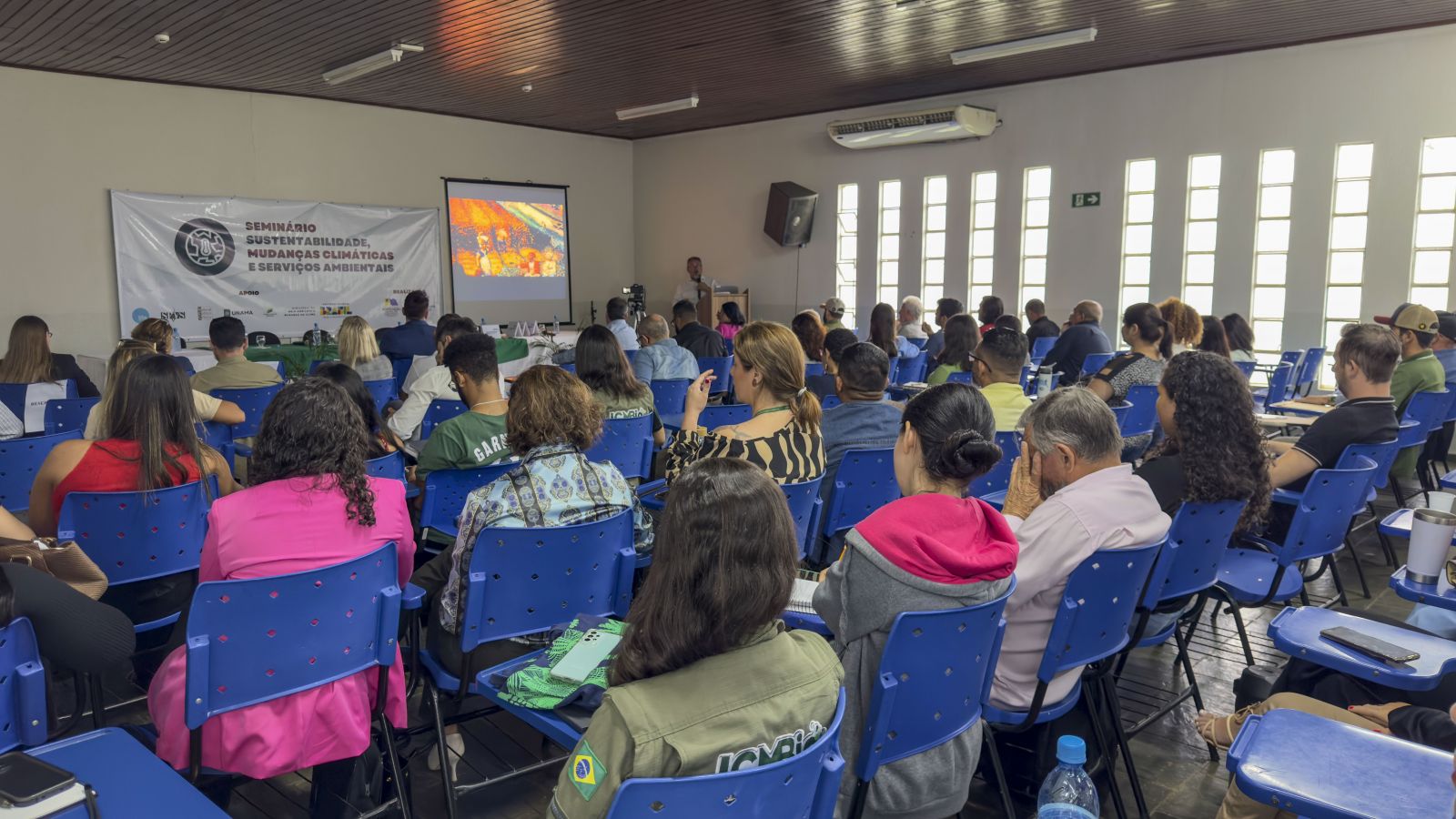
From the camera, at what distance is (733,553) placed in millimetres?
1349

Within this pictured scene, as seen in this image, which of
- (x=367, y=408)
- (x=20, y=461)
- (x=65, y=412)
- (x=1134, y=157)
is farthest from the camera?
(x=1134, y=157)

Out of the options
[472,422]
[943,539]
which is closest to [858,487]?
[472,422]

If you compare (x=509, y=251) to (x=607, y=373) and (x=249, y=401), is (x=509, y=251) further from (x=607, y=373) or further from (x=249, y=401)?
(x=607, y=373)

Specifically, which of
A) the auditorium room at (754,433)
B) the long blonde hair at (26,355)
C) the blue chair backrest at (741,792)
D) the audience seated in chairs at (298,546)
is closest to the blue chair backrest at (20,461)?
the auditorium room at (754,433)

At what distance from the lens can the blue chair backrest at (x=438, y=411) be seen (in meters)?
4.53

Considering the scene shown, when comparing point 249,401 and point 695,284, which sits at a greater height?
point 695,284

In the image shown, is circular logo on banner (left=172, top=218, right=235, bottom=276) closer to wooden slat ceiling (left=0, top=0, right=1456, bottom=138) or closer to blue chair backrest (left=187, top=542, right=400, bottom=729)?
wooden slat ceiling (left=0, top=0, right=1456, bottom=138)

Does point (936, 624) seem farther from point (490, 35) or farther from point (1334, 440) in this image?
point (490, 35)

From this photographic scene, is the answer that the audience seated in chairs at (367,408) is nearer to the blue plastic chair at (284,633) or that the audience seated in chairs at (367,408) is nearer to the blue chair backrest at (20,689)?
the blue plastic chair at (284,633)

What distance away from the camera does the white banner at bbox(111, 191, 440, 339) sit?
9.55 meters

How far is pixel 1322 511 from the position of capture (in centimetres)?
312

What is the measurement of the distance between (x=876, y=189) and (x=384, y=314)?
20.0 feet

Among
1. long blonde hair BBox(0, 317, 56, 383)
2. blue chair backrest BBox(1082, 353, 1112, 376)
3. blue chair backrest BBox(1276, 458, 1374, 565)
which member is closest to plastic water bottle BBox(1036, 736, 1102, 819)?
blue chair backrest BBox(1276, 458, 1374, 565)

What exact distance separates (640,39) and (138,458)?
6.13 m
